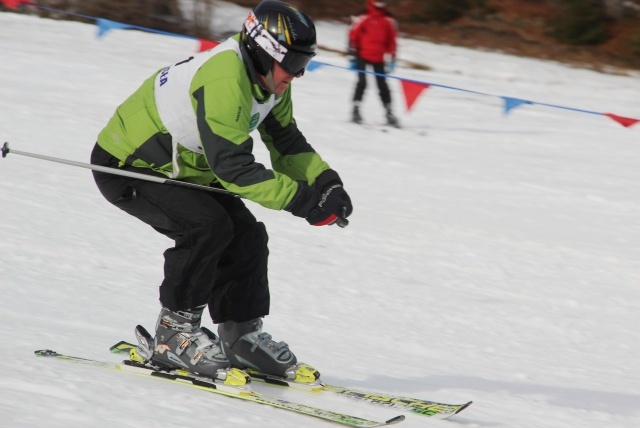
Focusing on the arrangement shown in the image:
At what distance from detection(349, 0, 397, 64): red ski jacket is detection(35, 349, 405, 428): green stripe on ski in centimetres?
916

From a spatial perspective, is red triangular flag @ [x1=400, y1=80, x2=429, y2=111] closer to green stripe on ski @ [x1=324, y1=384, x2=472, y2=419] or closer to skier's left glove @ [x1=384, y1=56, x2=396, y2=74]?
skier's left glove @ [x1=384, y1=56, x2=396, y2=74]

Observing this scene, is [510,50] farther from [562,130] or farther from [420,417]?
[420,417]

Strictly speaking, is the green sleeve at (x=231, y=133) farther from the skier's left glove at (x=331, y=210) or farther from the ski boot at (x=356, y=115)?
the ski boot at (x=356, y=115)

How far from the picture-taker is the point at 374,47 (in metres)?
12.8

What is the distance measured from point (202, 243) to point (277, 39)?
86 cm

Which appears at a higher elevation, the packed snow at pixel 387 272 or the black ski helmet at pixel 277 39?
the black ski helmet at pixel 277 39

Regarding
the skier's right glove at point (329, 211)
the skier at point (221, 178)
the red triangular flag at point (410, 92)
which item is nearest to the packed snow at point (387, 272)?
the skier at point (221, 178)

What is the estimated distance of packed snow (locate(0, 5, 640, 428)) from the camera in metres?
4.13

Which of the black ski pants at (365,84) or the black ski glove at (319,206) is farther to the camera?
the black ski pants at (365,84)

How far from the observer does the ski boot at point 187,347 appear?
4.05 m

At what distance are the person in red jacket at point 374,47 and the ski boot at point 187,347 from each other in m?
8.81

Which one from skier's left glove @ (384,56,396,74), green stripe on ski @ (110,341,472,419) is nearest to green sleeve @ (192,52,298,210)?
green stripe on ski @ (110,341,472,419)

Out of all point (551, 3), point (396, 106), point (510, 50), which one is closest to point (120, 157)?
point (396, 106)

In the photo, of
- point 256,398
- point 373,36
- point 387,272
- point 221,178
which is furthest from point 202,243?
point 373,36
